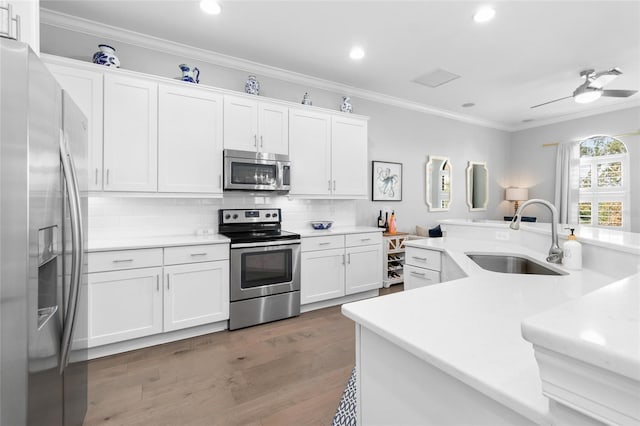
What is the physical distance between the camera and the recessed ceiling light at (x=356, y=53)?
10.4 feet

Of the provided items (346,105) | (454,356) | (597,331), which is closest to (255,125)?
(346,105)

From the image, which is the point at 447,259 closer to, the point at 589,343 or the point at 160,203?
the point at 589,343

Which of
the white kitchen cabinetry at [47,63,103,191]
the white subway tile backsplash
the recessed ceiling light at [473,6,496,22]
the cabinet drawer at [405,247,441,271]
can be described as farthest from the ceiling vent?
the white kitchen cabinetry at [47,63,103,191]

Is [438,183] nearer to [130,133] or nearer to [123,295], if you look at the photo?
[130,133]

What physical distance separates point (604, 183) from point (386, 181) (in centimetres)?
386

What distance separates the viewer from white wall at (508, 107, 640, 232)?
483 centimetres

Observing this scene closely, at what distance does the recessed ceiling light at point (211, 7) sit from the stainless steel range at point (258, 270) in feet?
5.95

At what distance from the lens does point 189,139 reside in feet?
9.49

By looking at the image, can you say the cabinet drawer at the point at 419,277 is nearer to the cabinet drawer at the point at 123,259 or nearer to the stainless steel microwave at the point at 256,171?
the stainless steel microwave at the point at 256,171

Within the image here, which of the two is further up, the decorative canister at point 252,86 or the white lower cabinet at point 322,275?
the decorative canister at point 252,86

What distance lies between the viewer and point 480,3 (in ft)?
8.09

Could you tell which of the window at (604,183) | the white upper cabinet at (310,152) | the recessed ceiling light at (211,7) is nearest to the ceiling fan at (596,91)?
the window at (604,183)

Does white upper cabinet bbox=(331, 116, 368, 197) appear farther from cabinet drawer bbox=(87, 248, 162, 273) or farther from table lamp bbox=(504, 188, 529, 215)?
table lamp bbox=(504, 188, 529, 215)

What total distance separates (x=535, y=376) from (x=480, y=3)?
289 centimetres
